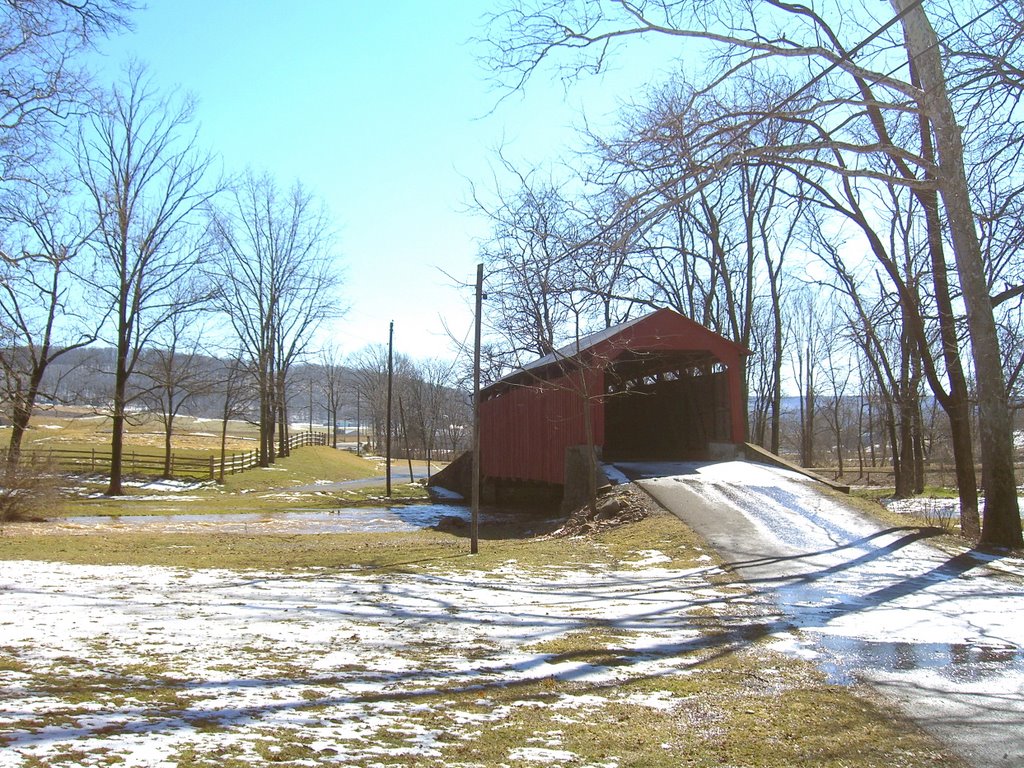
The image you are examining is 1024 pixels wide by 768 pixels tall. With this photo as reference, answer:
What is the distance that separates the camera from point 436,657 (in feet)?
17.9

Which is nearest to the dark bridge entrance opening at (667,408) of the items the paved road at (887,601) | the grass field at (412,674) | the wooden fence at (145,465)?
the paved road at (887,601)

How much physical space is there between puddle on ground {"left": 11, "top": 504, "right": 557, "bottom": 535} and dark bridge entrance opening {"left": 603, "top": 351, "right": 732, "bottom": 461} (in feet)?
14.1

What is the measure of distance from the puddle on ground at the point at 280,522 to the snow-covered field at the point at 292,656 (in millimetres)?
9238

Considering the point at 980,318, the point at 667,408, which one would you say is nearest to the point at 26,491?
the point at 667,408

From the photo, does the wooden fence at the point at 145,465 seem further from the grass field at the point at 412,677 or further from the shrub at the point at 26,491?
the grass field at the point at 412,677

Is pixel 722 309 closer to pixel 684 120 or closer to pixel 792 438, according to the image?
pixel 684 120

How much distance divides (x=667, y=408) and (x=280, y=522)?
11.9 meters

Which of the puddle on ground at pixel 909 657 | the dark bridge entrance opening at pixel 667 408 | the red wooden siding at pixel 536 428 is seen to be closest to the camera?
the puddle on ground at pixel 909 657

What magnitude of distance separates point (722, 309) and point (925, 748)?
3444 cm

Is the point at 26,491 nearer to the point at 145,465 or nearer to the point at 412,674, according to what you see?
the point at 412,674

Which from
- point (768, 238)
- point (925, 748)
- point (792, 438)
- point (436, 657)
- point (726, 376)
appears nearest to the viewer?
point (925, 748)

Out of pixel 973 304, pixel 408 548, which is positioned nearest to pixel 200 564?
pixel 408 548

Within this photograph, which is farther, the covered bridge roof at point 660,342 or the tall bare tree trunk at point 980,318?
the covered bridge roof at point 660,342

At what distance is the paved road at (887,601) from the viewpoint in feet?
15.6
